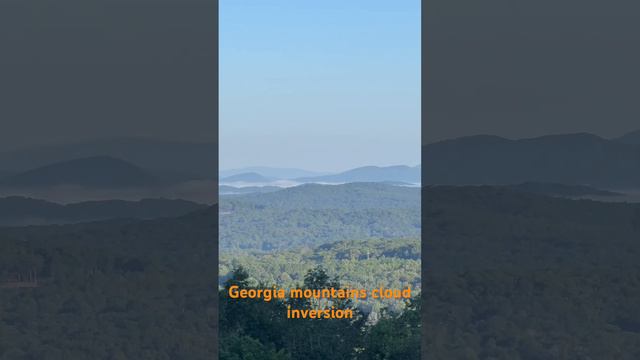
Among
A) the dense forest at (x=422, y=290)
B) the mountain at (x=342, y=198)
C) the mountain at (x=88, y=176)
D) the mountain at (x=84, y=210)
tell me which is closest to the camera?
the dense forest at (x=422, y=290)

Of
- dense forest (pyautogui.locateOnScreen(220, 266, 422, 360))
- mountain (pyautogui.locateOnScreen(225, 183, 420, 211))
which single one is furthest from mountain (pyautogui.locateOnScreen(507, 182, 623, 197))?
mountain (pyautogui.locateOnScreen(225, 183, 420, 211))

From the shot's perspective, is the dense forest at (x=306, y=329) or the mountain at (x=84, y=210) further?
the mountain at (x=84, y=210)

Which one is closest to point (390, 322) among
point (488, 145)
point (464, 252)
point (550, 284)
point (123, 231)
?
point (464, 252)

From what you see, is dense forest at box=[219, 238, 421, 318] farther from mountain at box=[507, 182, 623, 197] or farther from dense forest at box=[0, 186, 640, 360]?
mountain at box=[507, 182, 623, 197]

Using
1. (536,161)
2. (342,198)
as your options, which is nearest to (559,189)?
(536,161)

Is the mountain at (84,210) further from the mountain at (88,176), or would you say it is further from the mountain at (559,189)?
the mountain at (559,189)

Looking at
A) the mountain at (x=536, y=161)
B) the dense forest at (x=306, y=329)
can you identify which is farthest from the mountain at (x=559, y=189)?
the dense forest at (x=306, y=329)

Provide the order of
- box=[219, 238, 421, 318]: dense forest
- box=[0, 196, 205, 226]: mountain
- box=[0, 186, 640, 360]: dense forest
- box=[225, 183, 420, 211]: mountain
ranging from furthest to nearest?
box=[225, 183, 420, 211]: mountain
box=[219, 238, 421, 318]: dense forest
box=[0, 196, 205, 226]: mountain
box=[0, 186, 640, 360]: dense forest
